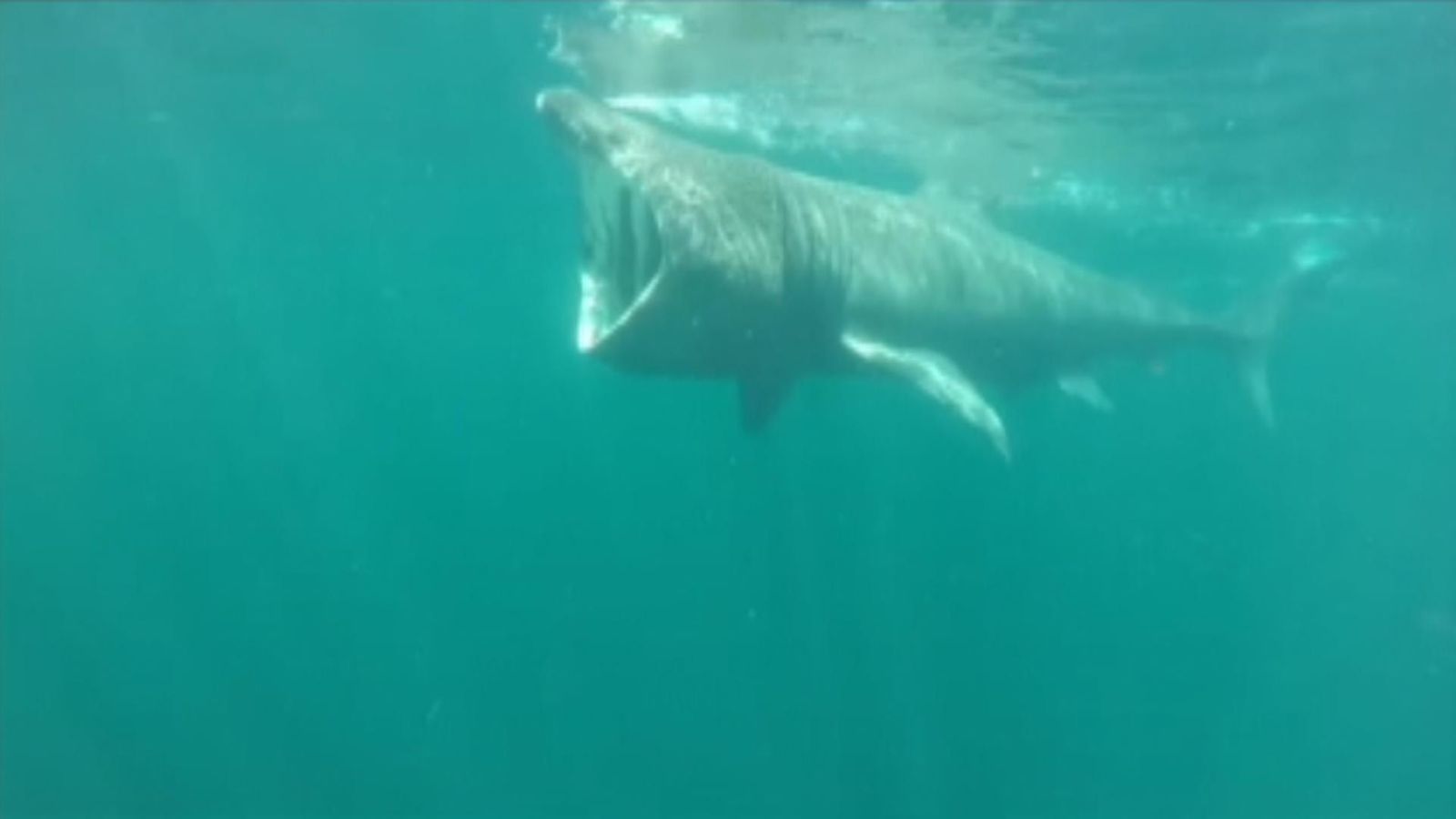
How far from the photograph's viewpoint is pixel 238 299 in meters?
59.6

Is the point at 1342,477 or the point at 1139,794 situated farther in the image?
the point at 1342,477

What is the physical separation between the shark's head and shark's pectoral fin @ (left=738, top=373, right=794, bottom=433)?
0.55 meters

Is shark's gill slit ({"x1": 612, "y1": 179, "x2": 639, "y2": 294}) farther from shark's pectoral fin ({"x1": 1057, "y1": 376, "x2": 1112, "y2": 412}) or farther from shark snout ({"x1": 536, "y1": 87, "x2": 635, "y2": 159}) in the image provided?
shark's pectoral fin ({"x1": 1057, "y1": 376, "x2": 1112, "y2": 412})

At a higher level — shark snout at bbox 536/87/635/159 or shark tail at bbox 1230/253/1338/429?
shark snout at bbox 536/87/635/159

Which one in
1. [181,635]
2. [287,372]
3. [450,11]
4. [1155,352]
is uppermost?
[450,11]

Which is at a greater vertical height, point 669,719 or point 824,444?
point 669,719

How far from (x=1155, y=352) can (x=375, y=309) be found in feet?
161

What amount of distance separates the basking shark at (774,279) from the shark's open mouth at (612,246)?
1 centimetres

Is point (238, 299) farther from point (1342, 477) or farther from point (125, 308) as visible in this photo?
point (1342, 477)

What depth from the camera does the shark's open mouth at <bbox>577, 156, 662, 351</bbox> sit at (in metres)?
9.86

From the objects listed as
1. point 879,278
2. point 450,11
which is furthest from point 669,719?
point 879,278

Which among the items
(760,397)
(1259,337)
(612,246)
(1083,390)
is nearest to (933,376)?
(760,397)

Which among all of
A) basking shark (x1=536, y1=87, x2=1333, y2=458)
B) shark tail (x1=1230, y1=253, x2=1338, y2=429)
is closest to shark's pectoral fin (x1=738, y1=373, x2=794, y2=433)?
basking shark (x1=536, y1=87, x2=1333, y2=458)

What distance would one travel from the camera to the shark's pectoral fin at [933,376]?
10.3 meters
